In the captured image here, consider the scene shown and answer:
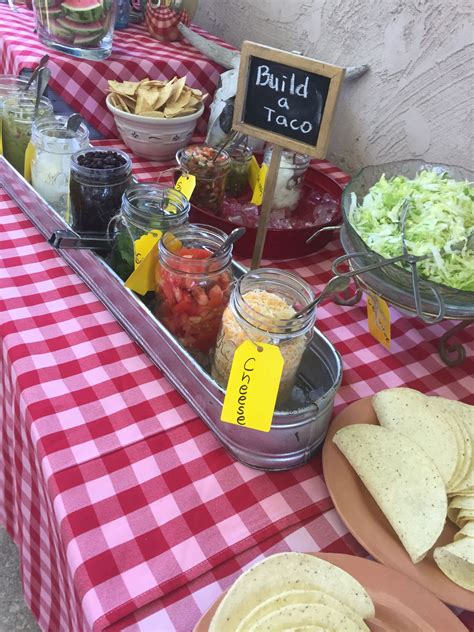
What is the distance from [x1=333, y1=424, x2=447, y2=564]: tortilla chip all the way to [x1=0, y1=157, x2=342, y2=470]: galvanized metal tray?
5 centimetres

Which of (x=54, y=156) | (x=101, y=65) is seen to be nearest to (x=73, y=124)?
(x=54, y=156)

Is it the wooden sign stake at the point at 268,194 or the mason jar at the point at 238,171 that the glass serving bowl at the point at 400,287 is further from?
the mason jar at the point at 238,171

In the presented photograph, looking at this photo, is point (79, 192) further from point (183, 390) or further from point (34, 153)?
point (183, 390)

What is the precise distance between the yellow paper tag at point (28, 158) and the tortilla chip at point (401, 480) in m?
0.82

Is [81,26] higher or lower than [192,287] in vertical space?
higher

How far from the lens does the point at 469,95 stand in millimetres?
1245

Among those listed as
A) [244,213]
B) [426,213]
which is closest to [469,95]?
[426,213]

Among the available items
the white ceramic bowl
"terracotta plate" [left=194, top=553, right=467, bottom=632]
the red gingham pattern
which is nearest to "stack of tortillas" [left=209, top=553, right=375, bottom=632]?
"terracotta plate" [left=194, top=553, right=467, bottom=632]

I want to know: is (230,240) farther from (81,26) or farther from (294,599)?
(81,26)

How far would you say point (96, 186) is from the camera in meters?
0.95

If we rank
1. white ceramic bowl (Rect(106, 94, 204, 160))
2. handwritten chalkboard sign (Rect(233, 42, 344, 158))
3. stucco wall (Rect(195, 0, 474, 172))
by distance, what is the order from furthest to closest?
white ceramic bowl (Rect(106, 94, 204, 160))
stucco wall (Rect(195, 0, 474, 172))
handwritten chalkboard sign (Rect(233, 42, 344, 158))

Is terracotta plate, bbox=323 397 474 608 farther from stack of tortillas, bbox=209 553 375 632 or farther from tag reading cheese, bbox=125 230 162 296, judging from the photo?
tag reading cheese, bbox=125 230 162 296

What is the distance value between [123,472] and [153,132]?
0.98 meters

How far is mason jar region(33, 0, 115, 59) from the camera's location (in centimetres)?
156
